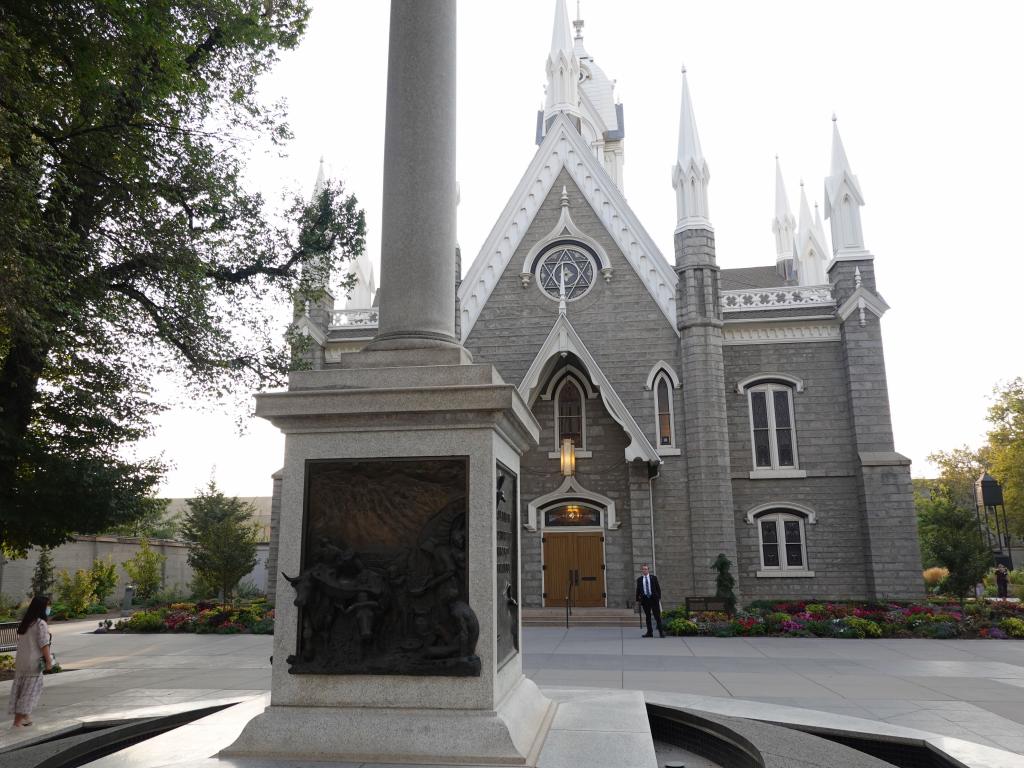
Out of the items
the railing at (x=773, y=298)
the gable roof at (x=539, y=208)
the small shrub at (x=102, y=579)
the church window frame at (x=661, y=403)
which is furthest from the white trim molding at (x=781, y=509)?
the small shrub at (x=102, y=579)

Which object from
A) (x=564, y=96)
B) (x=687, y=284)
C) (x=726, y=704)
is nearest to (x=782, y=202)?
(x=564, y=96)

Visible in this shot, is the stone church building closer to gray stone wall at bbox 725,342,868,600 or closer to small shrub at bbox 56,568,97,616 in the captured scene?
gray stone wall at bbox 725,342,868,600

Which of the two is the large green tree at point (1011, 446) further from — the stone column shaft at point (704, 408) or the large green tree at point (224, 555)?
the large green tree at point (224, 555)

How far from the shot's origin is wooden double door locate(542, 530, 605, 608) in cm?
2430

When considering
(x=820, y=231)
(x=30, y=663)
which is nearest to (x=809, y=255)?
(x=820, y=231)

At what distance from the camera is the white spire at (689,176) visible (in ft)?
84.4

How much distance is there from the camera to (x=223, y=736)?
6.11 m

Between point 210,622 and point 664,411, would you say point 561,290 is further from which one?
point 210,622

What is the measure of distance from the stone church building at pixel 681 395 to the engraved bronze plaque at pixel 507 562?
51.8 feet

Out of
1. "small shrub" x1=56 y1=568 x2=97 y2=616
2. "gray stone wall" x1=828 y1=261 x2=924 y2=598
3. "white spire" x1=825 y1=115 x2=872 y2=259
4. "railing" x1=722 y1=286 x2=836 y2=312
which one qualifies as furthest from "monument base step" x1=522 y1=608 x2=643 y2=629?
"small shrub" x1=56 y1=568 x2=97 y2=616

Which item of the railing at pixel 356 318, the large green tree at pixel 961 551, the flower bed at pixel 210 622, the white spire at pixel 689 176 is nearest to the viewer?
the large green tree at pixel 961 551

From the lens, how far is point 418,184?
716 cm

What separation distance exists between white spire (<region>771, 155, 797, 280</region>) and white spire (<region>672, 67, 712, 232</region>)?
2800cm

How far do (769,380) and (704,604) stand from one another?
8.15m
